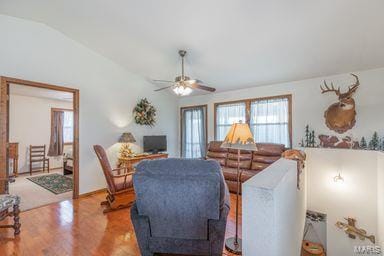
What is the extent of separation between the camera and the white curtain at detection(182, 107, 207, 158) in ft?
19.8

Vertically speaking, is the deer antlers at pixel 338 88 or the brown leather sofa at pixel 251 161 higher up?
the deer antlers at pixel 338 88

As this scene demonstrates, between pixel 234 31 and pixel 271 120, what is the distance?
8.22ft

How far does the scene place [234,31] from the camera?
3135mm

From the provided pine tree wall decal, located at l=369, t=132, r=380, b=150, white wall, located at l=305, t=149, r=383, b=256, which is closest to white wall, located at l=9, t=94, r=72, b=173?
white wall, located at l=305, t=149, r=383, b=256

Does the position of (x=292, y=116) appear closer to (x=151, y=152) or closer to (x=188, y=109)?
(x=188, y=109)

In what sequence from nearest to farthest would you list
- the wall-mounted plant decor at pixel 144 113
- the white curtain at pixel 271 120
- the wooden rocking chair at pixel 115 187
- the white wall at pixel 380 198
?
the white wall at pixel 380 198, the wooden rocking chair at pixel 115 187, the white curtain at pixel 271 120, the wall-mounted plant decor at pixel 144 113

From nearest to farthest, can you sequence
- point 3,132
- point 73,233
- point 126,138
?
point 73,233 < point 3,132 < point 126,138

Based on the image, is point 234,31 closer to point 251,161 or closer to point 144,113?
point 251,161

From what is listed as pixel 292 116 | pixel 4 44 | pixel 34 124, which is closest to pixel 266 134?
pixel 292 116

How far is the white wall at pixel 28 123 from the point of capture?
5.74 m

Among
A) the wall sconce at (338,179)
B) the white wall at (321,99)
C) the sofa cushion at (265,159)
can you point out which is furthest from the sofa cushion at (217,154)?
the wall sconce at (338,179)

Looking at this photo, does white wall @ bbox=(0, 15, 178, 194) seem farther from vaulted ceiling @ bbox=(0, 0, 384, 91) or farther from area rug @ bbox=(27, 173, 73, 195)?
area rug @ bbox=(27, 173, 73, 195)

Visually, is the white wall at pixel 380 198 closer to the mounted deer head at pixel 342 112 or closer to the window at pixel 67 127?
the mounted deer head at pixel 342 112

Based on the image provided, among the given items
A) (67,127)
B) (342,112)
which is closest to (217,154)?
(342,112)
